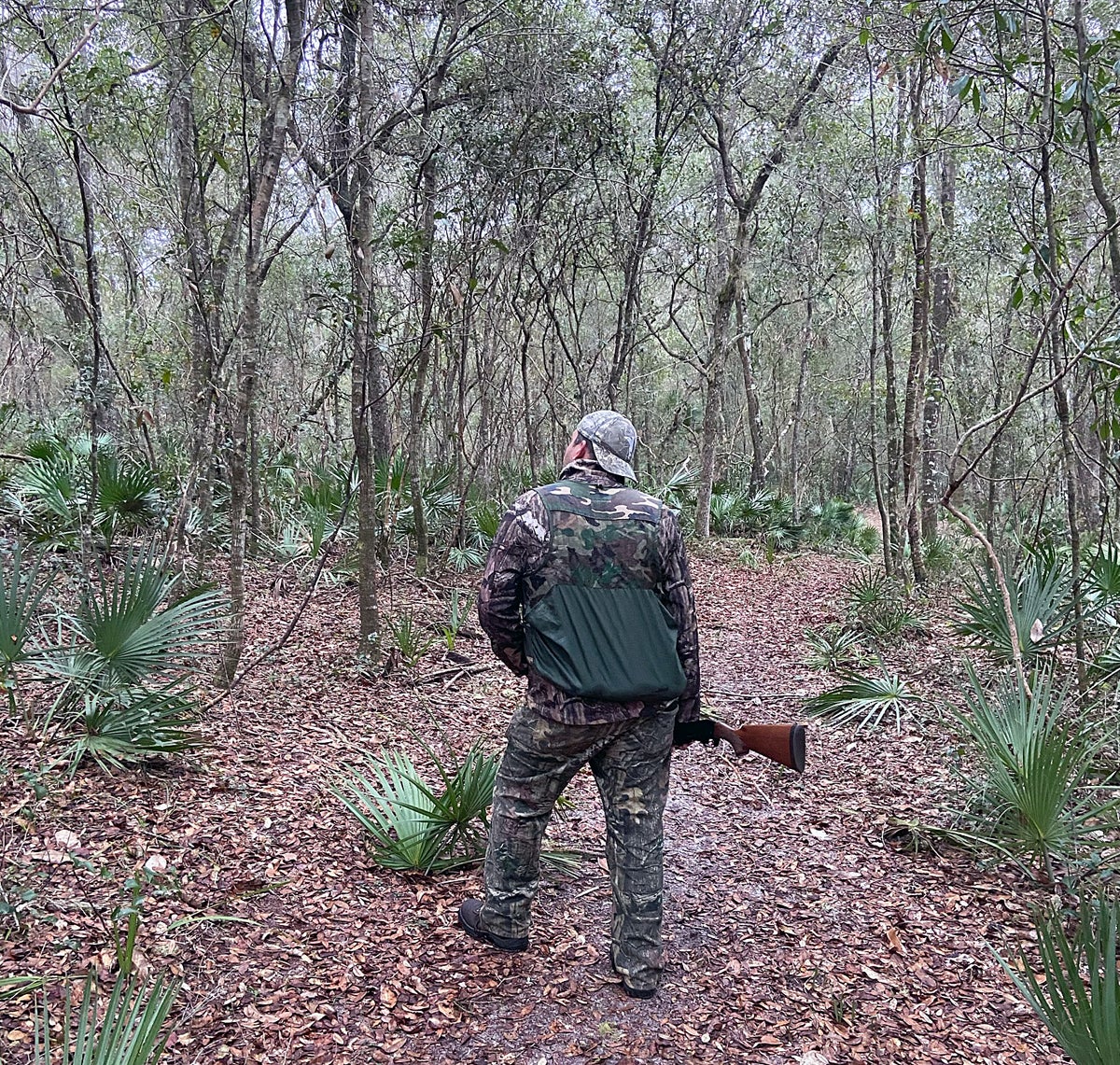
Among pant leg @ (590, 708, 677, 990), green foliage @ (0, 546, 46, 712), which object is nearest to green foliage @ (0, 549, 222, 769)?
green foliage @ (0, 546, 46, 712)

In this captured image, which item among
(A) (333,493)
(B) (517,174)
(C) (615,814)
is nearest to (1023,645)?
(C) (615,814)

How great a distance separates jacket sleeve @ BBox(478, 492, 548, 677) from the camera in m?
2.96

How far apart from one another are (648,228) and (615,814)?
10.4 m

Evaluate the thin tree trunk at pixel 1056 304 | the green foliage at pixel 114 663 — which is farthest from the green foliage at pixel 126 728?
the thin tree trunk at pixel 1056 304

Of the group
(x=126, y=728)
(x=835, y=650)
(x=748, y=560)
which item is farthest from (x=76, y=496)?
(x=748, y=560)

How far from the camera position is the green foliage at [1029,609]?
5586 millimetres

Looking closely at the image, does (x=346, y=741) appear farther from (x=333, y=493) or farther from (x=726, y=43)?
(x=726, y=43)

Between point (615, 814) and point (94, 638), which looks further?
point (94, 638)


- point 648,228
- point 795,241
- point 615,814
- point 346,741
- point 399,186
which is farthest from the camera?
point 795,241

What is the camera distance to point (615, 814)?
303 centimetres

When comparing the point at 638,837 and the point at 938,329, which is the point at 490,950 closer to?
the point at 638,837

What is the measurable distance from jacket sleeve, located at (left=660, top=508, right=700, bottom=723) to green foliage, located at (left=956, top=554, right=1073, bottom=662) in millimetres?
3481

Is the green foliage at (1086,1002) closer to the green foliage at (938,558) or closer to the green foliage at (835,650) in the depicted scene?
the green foliage at (835,650)

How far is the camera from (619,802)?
119 inches
